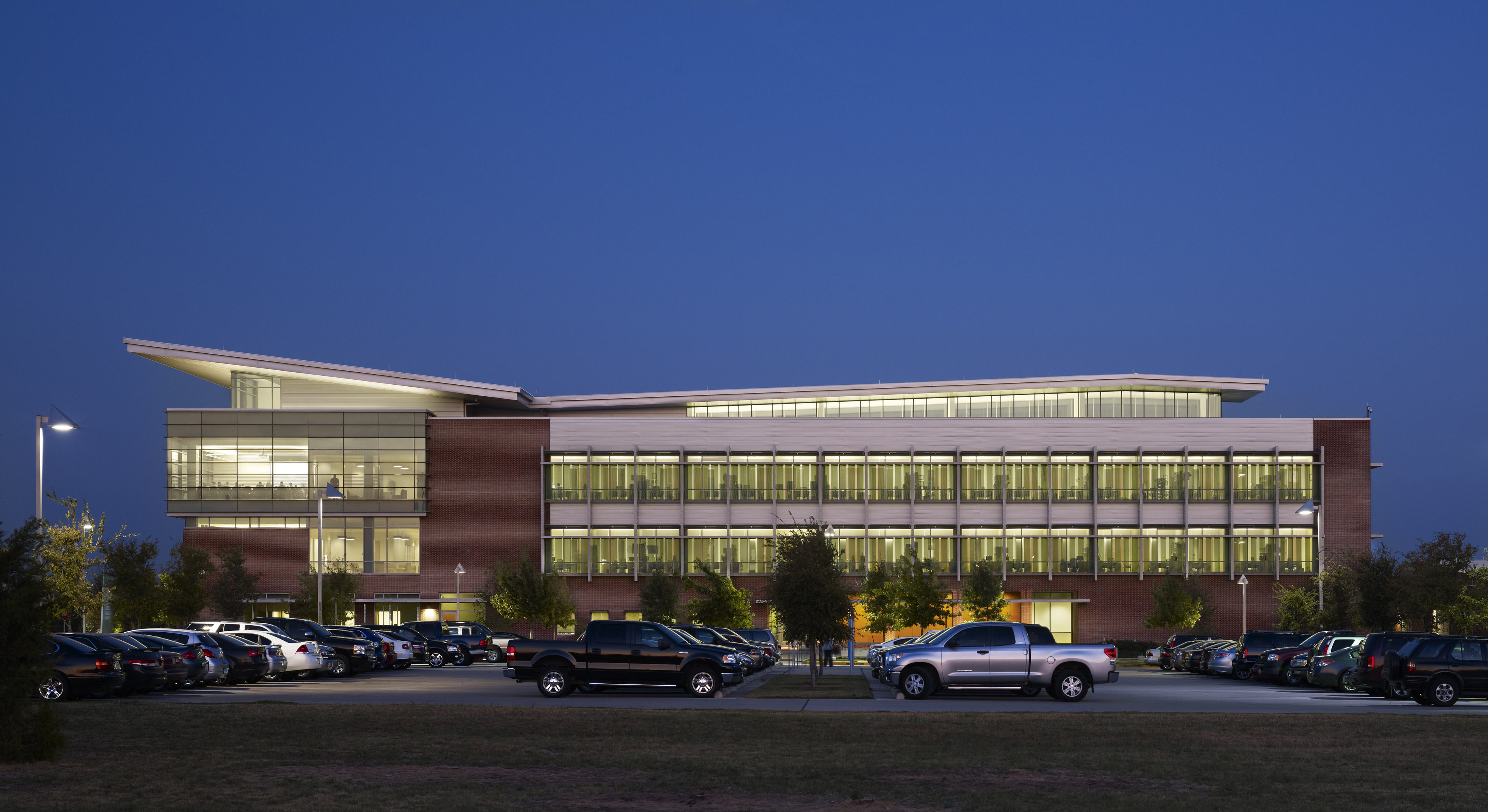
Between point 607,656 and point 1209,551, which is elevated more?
point 607,656

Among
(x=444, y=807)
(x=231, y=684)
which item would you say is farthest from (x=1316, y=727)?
(x=231, y=684)

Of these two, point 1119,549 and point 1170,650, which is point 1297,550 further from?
point 1170,650

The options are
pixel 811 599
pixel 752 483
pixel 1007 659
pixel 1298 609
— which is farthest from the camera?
pixel 752 483

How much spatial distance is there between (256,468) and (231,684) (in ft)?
159

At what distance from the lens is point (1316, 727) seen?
821 inches

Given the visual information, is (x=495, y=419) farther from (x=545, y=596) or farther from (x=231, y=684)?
(x=231, y=684)

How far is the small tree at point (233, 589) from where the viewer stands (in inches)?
2589

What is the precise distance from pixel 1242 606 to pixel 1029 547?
1257cm

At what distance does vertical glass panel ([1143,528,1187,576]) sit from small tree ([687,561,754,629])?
93.1 ft

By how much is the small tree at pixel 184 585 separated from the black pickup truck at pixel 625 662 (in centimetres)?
3394

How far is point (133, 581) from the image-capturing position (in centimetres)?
5500

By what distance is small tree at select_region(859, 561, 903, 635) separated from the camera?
208ft

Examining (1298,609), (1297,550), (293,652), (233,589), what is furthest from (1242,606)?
(293,652)

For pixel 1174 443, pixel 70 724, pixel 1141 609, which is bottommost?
pixel 1141 609
